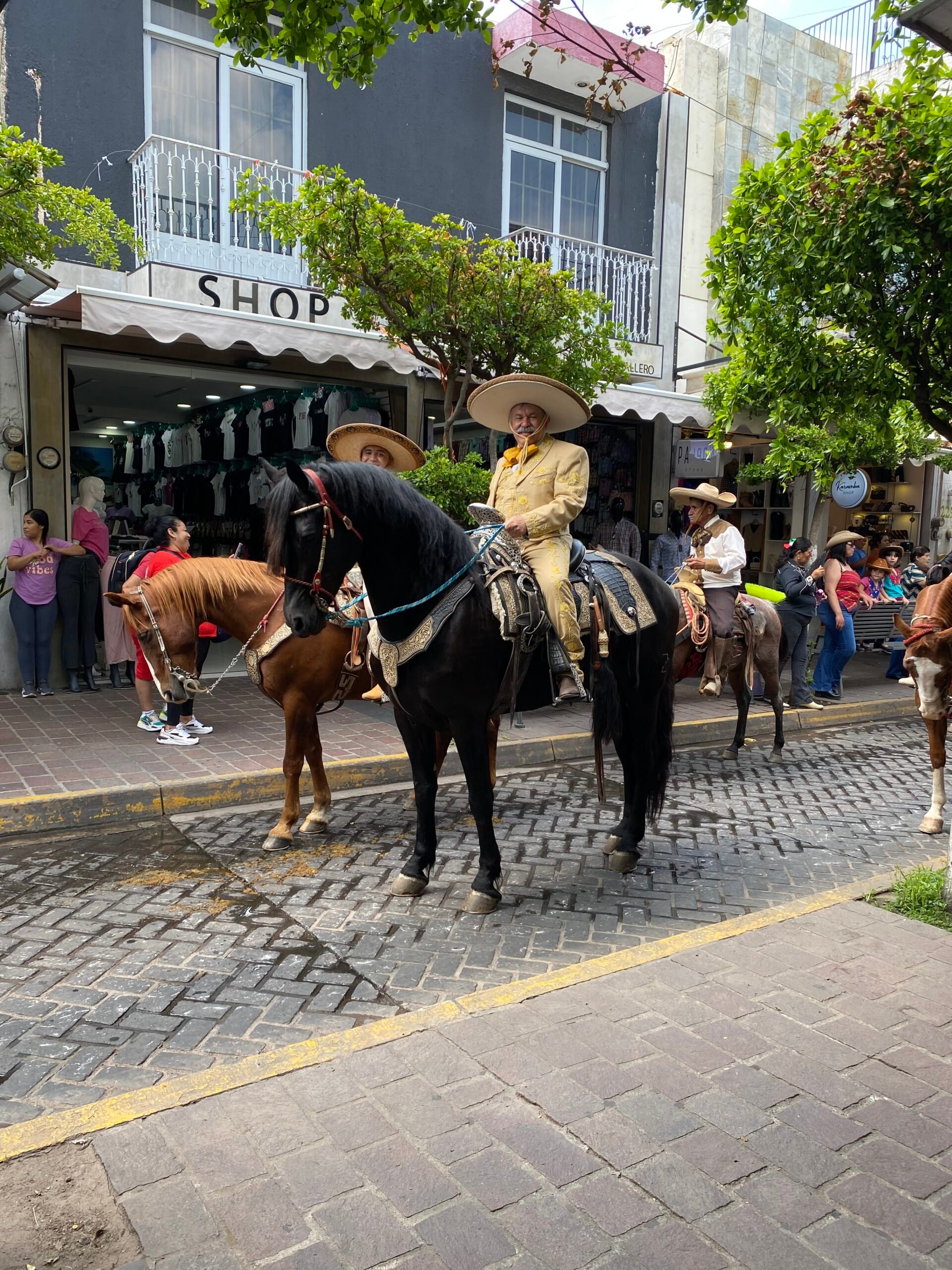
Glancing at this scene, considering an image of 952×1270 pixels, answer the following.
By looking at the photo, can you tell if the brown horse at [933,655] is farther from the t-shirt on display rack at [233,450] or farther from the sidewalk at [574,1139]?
the t-shirt on display rack at [233,450]

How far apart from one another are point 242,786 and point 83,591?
14.5 feet

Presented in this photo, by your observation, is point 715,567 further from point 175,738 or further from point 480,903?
point 175,738

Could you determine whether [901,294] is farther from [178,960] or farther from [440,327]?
[440,327]

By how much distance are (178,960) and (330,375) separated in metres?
9.19

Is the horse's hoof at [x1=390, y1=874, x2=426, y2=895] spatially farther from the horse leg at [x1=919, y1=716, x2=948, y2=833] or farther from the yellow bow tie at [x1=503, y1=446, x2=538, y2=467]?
the horse leg at [x1=919, y1=716, x2=948, y2=833]

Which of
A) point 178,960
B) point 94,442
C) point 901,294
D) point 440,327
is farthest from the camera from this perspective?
point 94,442

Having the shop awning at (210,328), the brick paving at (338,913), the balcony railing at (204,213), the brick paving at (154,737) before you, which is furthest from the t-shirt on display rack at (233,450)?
the brick paving at (338,913)

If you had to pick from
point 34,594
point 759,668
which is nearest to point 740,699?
point 759,668

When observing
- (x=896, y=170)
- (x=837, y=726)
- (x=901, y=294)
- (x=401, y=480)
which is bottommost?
(x=837, y=726)

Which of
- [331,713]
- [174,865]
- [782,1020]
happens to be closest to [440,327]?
[331,713]

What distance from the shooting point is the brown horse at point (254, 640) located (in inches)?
209

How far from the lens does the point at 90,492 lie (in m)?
10.3

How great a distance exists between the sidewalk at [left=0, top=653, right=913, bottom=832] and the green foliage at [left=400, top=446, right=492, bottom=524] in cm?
233

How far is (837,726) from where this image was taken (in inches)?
401
